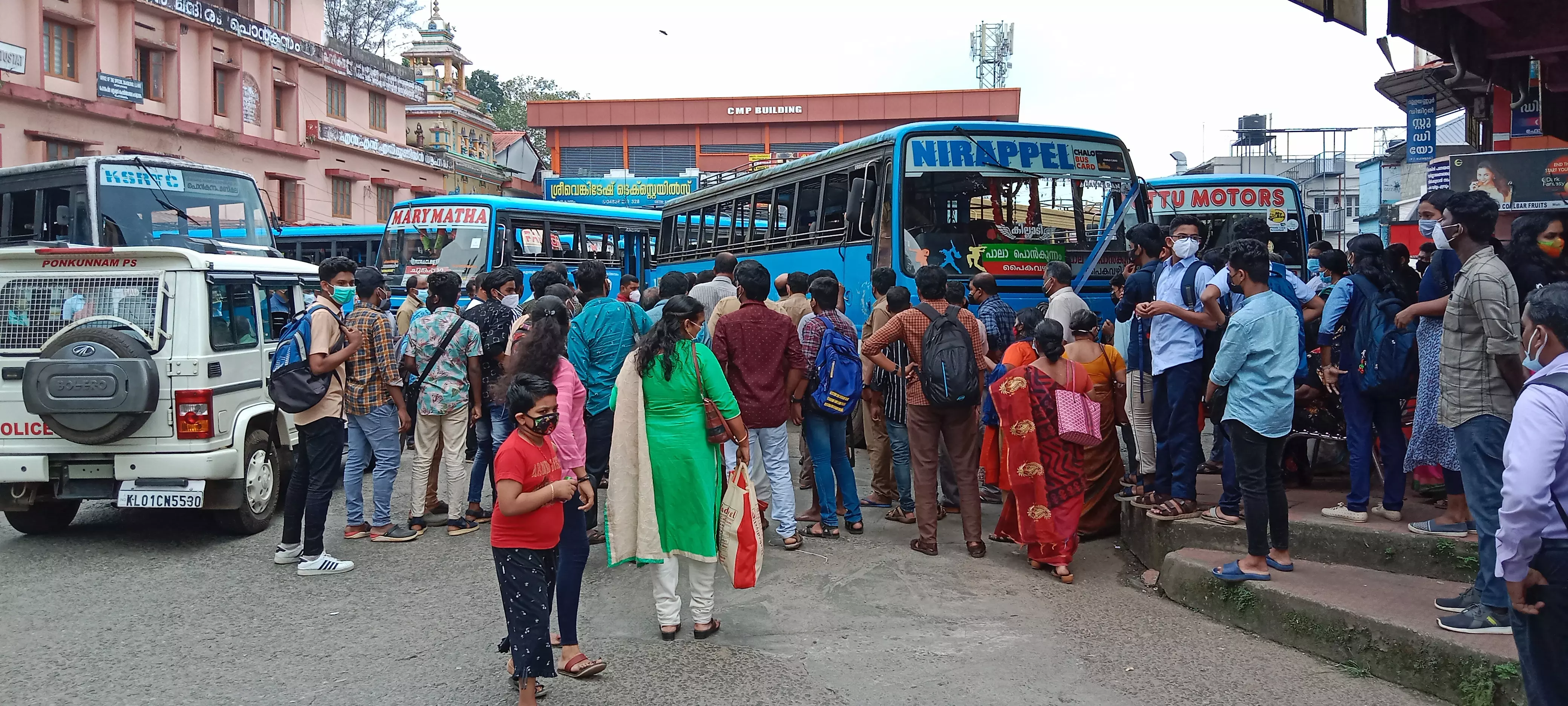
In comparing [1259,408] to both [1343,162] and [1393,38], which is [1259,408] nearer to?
[1393,38]

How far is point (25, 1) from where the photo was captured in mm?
21594

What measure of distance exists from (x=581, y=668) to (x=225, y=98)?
29.2 m

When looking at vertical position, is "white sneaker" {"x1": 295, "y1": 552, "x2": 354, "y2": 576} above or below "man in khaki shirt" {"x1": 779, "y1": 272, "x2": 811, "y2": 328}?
below

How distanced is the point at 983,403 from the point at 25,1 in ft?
79.0

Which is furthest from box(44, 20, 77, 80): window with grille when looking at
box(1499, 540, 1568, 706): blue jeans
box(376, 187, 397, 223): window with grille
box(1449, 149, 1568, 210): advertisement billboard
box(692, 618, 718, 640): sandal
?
box(1499, 540, 1568, 706): blue jeans

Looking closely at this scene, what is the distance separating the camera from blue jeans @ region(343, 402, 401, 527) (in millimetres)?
6703

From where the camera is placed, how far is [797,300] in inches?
313

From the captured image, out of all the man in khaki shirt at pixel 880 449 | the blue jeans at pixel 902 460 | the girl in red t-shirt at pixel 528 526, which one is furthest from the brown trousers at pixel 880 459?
the girl in red t-shirt at pixel 528 526

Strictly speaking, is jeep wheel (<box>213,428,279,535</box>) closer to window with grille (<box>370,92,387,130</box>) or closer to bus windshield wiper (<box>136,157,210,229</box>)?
bus windshield wiper (<box>136,157,210,229</box>)

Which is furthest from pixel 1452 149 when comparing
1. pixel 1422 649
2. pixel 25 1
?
pixel 25 1

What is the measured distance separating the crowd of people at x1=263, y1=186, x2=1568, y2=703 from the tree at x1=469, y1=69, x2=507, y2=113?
6076cm

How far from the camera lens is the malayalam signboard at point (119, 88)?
2348 cm

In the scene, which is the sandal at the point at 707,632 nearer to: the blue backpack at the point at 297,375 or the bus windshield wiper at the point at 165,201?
the blue backpack at the point at 297,375

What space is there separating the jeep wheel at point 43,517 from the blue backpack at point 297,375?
6.87ft
